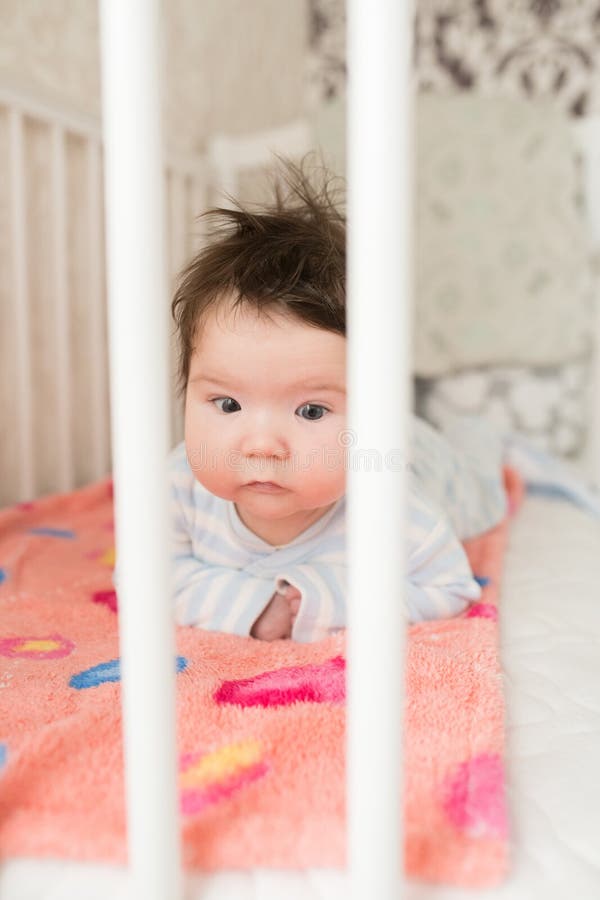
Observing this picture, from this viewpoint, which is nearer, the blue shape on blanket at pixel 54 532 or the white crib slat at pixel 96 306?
the blue shape on blanket at pixel 54 532

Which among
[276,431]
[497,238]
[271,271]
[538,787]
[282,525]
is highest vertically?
[497,238]

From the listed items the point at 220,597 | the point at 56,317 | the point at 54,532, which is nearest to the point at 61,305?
the point at 56,317

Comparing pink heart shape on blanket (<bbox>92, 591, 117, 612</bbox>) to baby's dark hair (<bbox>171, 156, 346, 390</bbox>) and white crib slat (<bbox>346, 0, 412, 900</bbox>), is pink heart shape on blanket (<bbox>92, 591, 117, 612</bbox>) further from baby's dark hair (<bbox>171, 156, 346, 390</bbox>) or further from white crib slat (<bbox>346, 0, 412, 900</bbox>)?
white crib slat (<bbox>346, 0, 412, 900</bbox>)

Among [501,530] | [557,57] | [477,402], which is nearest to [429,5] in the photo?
[557,57]

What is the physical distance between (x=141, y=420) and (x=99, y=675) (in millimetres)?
320

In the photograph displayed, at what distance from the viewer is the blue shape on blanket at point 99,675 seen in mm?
596

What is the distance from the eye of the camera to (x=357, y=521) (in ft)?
1.19

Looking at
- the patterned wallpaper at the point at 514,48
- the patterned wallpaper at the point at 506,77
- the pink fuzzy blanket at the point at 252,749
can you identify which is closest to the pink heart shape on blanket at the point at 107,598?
the pink fuzzy blanket at the point at 252,749

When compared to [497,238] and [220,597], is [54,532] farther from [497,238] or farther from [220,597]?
[497,238]

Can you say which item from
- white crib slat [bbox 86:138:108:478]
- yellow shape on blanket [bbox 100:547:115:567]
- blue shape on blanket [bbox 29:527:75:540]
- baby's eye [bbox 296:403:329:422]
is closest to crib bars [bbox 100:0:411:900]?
baby's eye [bbox 296:403:329:422]

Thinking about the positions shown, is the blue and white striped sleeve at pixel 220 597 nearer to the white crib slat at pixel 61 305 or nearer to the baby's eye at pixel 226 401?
the baby's eye at pixel 226 401

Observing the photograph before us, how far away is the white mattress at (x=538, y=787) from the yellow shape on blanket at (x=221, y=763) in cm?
6

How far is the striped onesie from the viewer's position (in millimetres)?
736

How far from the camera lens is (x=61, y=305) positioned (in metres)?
1.27
